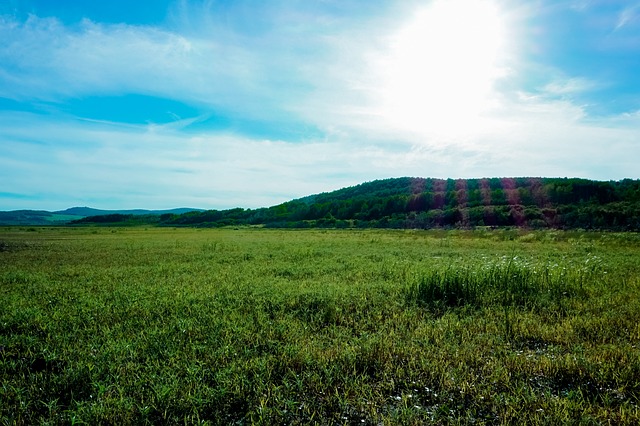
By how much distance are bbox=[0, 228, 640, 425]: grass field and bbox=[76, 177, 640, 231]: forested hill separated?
5589cm

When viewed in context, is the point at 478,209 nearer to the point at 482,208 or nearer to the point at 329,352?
the point at 482,208

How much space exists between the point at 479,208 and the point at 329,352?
9578cm

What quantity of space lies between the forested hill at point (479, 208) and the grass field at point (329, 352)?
55886 millimetres

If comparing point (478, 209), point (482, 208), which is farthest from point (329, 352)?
point (482, 208)

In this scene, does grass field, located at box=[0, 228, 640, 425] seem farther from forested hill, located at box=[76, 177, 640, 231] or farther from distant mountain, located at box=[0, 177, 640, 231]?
forested hill, located at box=[76, 177, 640, 231]

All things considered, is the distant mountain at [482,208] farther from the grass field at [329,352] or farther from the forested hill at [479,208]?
the grass field at [329,352]

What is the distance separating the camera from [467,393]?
4.71 m

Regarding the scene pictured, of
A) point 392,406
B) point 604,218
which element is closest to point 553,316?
point 392,406

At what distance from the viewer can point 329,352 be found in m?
6.00

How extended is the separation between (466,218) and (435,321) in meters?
86.9

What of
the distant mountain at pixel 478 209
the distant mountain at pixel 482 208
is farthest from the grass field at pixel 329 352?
the distant mountain at pixel 478 209

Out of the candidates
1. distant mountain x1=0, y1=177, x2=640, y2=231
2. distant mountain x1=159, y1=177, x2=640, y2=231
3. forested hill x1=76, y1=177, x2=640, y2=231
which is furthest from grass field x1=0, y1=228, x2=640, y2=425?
forested hill x1=76, y1=177, x2=640, y2=231

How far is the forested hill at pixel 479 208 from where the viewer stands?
6925 cm

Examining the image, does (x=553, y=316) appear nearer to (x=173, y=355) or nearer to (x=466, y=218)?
(x=173, y=355)
